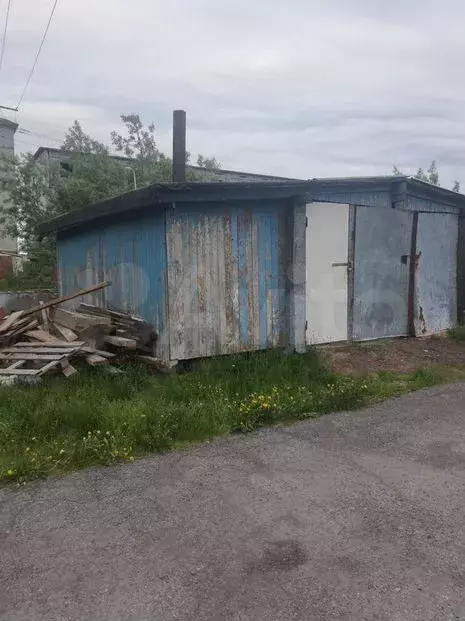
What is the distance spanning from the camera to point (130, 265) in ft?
26.1

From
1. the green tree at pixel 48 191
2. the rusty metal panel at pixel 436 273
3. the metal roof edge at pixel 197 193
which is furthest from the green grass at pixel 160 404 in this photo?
the green tree at pixel 48 191

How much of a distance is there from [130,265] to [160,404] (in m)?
3.21

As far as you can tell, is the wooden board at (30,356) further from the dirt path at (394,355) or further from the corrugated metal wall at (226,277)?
the dirt path at (394,355)

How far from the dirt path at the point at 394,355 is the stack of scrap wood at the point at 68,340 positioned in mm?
2654

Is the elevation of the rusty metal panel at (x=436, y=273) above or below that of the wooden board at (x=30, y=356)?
above

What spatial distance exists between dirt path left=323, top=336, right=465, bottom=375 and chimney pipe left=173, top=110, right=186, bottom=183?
4999 millimetres

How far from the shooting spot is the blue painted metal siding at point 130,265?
707 cm

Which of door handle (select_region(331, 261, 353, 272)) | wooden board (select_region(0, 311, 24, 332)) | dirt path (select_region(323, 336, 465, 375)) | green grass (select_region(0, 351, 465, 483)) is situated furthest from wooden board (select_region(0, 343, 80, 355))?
door handle (select_region(331, 261, 353, 272))

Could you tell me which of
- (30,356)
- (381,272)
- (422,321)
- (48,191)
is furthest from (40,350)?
(48,191)

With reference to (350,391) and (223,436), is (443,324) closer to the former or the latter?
(350,391)

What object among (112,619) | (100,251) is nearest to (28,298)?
(100,251)

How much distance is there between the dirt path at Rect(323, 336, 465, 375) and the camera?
24.6 feet

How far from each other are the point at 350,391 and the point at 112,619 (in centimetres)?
422

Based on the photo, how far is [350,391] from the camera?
6129 millimetres
